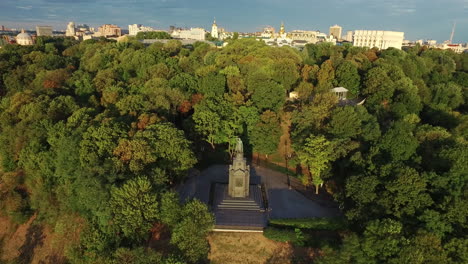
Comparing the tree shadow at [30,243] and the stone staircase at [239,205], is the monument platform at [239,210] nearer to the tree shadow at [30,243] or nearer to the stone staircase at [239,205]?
the stone staircase at [239,205]

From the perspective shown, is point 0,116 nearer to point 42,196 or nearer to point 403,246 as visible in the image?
point 42,196

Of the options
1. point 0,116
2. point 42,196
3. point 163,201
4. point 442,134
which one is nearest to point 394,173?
point 442,134

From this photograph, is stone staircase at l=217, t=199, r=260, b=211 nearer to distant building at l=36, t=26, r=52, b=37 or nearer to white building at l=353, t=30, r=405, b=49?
white building at l=353, t=30, r=405, b=49

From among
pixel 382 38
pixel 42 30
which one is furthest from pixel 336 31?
pixel 42 30

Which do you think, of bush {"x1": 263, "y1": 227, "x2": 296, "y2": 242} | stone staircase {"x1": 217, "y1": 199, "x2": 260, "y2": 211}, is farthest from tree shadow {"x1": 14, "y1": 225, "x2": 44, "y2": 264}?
bush {"x1": 263, "y1": 227, "x2": 296, "y2": 242}

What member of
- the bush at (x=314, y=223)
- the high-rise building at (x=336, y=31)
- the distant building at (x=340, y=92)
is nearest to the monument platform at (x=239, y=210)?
the bush at (x=314, y=223)

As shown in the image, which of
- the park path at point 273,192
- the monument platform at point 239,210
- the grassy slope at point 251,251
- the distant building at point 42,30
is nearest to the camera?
the grassy slope at point 251,251

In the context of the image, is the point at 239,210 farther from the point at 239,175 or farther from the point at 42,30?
the point at 42,30

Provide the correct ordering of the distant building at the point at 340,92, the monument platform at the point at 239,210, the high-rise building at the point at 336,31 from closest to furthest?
the monument platform at the point at 239,210, the distant building at the point at 340,92, the high-rise building at the point at 336,31
